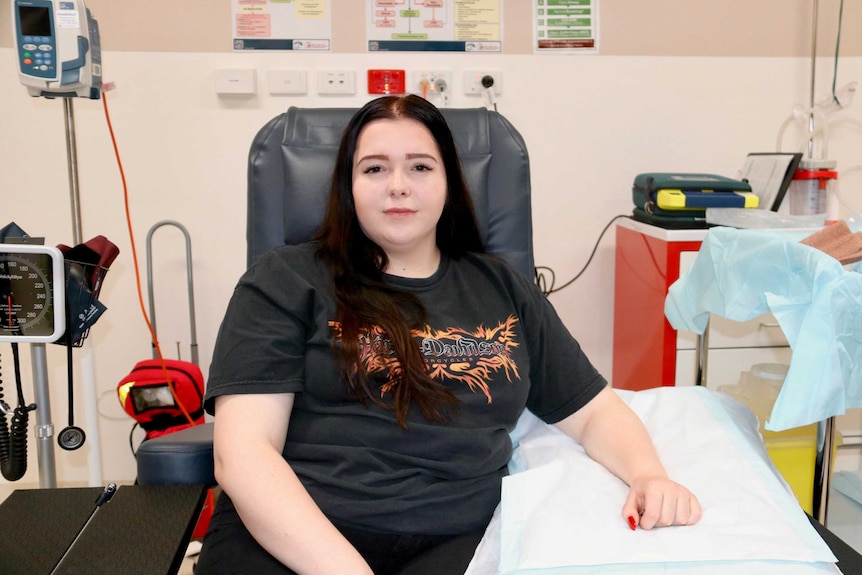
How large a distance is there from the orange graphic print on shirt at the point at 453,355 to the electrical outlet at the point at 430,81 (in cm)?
128

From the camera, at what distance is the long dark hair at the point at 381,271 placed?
1.14 m

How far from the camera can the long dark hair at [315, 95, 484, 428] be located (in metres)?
1.14

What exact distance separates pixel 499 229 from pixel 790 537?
749 mm

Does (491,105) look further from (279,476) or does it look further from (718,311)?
(279,476)

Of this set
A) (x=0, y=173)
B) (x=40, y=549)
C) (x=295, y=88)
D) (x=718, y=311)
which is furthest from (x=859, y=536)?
(x=0, y=173)

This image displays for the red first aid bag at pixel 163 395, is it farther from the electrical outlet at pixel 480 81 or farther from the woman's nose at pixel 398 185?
the electrical outlet at pixel 480 81

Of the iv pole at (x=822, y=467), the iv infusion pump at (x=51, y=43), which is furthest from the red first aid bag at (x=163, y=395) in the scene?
the iv pole at (x=822, y=467)

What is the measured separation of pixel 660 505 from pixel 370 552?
1.30ft

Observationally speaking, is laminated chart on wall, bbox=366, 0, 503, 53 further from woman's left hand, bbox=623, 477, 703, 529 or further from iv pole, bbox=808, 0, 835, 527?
woman's left hand, bbox=623, 477, 703, 529

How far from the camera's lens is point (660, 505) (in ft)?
3.33

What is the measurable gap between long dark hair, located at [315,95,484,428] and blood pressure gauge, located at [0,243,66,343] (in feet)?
1.47

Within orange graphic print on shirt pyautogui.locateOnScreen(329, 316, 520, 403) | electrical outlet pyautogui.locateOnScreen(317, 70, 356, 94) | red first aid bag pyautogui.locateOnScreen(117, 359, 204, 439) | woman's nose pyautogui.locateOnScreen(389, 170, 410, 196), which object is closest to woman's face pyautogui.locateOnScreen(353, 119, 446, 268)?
woman's nose pyautogui.locateOnScreen(389, 170, 410, 196)

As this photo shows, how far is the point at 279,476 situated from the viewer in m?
1.02

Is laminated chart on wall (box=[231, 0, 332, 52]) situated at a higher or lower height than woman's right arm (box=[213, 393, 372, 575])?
higher
